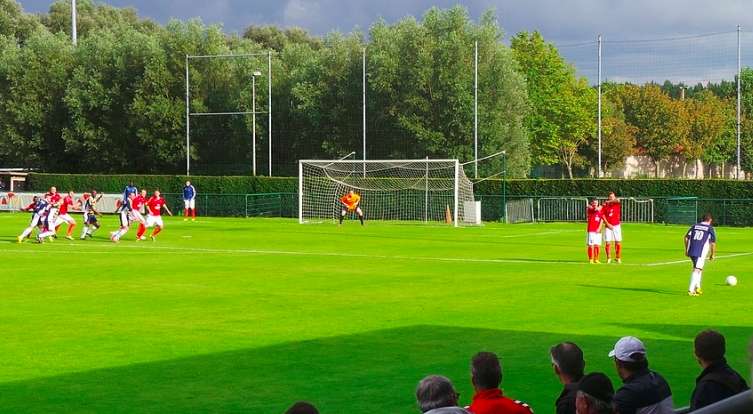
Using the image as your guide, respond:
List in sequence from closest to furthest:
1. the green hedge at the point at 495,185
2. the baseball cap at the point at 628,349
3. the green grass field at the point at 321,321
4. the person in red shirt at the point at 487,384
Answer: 1. the person in red shirt at the point at 487,384
2. the baseball cap at the point at 628,349
3. the green grass field at the point at 321,321
4. the green hedge at the point at 495,185

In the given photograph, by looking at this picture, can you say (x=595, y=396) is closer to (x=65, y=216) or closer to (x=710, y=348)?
(x=710, y=348)

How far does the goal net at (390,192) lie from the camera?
2514 inches

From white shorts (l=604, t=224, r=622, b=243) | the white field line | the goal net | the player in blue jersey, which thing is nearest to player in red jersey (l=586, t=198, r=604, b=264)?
white shorts (l=604, t=224, r=622, b=243)

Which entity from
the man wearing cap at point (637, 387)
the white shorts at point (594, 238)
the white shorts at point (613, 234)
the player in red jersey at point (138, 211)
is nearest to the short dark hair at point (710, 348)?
the man wearing cap at point (637, 387)

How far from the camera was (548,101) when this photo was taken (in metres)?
103

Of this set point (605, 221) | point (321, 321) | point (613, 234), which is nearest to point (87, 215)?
point (605, 221)

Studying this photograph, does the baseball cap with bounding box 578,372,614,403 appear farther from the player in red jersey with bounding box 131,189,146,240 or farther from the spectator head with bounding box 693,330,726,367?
the player in red jersey with bounding box 131,189,146,240

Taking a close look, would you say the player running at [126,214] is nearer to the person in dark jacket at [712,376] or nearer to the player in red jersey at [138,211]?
the player in red jersey at [138,211]

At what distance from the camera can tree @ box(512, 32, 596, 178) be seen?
101750mm

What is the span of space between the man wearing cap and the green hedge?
55014mm

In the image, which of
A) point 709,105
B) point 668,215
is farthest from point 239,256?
point 709,105

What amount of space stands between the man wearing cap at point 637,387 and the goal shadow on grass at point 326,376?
3.81 metres

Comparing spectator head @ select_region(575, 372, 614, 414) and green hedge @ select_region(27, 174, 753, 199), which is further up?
green hedge @ select_region(27, 174, 753, 199)

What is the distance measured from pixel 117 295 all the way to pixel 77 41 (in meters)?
70.1
